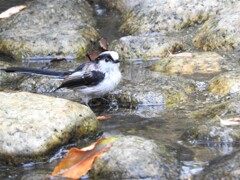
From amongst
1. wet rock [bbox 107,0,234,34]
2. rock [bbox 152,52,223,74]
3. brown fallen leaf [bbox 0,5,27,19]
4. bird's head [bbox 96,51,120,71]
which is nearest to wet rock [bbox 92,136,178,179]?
bird's head [bbox 96,51,120,71]

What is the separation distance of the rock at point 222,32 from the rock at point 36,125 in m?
3.19

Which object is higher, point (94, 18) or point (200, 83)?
point (94, 18)

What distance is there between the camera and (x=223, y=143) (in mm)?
5234

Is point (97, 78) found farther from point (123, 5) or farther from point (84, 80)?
point (123, 5)

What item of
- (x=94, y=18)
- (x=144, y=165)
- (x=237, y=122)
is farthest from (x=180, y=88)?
(x=94, y=18)

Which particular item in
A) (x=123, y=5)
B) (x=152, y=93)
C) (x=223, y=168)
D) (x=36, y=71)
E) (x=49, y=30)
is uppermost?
(x=123, y=5)

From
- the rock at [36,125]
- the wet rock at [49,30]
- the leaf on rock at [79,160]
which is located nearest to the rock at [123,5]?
the wet rock at [49,30]

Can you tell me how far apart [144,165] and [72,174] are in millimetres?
606

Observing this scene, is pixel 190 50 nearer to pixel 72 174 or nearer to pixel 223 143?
pixel 223 143

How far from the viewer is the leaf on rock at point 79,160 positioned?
15.8ft

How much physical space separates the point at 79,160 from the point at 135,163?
0.55m

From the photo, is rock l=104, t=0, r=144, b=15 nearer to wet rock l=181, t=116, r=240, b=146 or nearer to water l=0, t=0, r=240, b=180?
water l=0, t=0, r=240, b=180

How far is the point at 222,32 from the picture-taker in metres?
8.45

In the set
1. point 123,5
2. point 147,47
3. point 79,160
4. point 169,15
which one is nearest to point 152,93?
point 147,47
